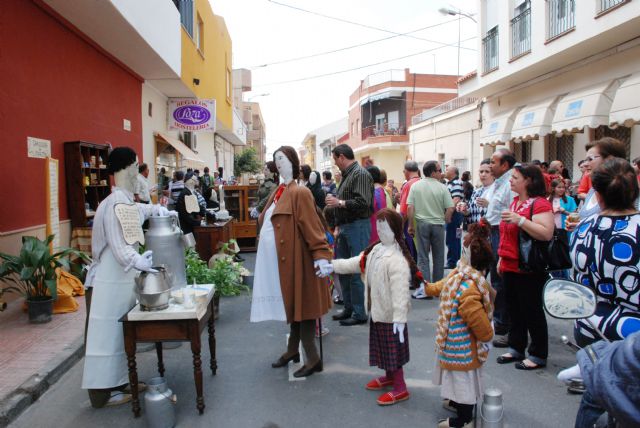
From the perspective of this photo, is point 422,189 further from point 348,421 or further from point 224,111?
point 224,111

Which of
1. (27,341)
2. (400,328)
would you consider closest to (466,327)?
(400,328)

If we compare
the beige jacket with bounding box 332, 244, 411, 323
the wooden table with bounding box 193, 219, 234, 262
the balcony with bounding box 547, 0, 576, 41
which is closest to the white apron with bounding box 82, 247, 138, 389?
the beige jacket with bounding box 332, 244, 411, 323

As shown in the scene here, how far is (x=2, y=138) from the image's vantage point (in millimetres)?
6004

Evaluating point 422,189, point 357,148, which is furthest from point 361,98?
point 422,189

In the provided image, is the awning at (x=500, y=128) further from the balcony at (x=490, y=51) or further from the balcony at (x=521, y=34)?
the balcony at (x=521, y=34)

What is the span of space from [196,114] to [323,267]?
11220 millimetres

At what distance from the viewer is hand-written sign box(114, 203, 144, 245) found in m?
3.53

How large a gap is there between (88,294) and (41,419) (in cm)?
95

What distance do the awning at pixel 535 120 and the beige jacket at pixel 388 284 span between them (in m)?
11.1

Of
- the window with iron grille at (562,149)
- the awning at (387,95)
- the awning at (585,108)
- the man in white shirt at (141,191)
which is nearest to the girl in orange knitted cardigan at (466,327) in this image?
the man in white shirt at (141,191)

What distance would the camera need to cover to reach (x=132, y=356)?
341cm

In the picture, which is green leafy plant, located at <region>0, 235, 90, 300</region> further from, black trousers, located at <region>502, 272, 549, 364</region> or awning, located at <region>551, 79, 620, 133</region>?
awning, located at <region>551, 79, 620, 133</region>

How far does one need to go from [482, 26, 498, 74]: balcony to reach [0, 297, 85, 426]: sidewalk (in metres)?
14.7

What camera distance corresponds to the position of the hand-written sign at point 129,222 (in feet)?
11.6
